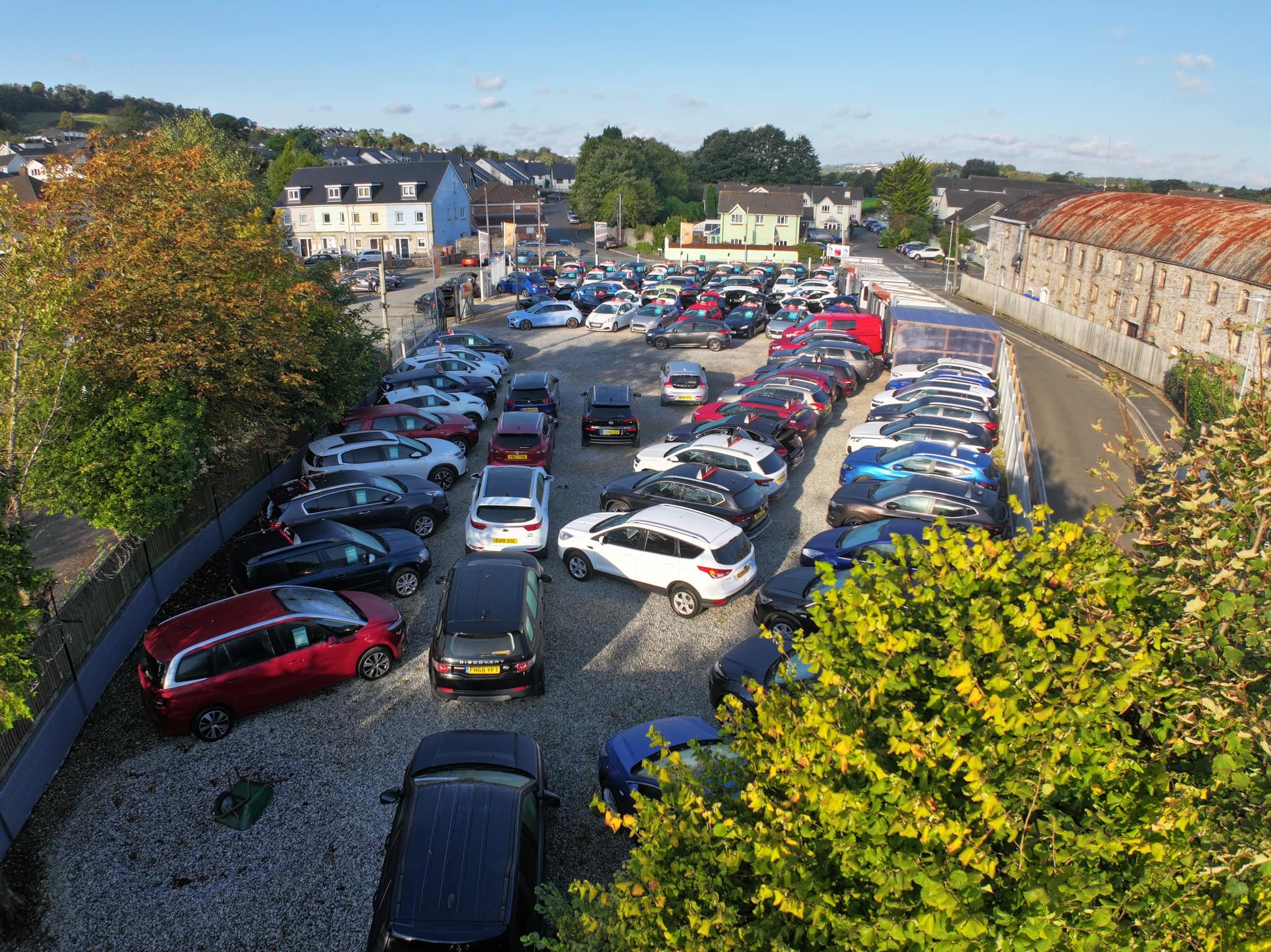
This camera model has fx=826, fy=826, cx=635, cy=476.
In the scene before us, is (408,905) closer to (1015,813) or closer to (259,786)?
(259,786)

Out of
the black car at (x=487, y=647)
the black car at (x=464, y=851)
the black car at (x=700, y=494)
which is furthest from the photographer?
the black car at (x=700, y=494)

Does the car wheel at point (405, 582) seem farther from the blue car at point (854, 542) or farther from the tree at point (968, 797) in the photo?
the tree at point (968, 797)

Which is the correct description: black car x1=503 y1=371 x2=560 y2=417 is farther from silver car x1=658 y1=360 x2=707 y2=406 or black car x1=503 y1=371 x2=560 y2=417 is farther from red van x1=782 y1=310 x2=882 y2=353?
red van x1=782 y1=310 x2=882 y2=353

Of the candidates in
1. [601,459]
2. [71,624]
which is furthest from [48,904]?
[601,459]

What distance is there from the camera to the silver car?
25.6 meters

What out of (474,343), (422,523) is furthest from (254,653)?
(474,343)

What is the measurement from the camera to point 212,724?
408 inches

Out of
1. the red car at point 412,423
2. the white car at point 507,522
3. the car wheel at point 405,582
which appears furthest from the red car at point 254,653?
the red car at point 412,423

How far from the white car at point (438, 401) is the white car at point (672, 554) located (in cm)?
955

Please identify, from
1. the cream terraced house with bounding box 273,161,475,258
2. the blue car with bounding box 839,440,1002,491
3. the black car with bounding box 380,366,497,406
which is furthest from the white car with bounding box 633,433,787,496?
the cream terraced house with bounding box 273,161,475,258

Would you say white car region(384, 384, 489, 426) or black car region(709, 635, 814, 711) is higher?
white car region(384, 384, 489, 426)

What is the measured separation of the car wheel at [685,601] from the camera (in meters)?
13.2

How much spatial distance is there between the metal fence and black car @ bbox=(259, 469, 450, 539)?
20884 millimetres

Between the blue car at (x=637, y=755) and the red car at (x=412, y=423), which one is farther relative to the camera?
the red car at (x=412, y=423)
